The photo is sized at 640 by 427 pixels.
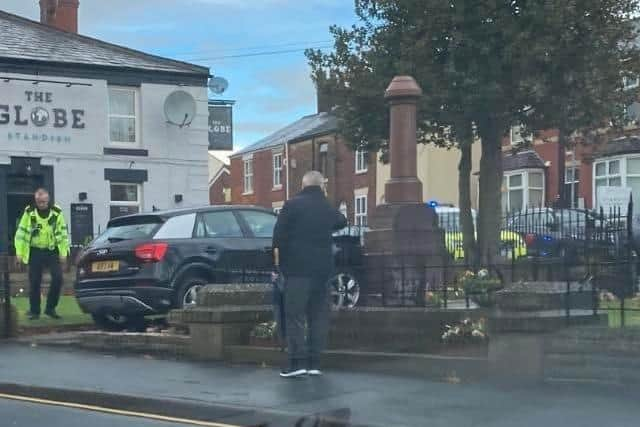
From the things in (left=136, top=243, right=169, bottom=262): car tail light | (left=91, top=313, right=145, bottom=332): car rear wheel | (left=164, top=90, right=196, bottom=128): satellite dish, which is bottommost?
(left=91, top=313, right=145, bottom=332): car rear wheel

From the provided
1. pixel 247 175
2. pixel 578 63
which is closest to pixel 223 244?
pixel 578 63

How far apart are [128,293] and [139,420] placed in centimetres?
427

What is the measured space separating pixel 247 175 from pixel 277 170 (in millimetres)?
4434

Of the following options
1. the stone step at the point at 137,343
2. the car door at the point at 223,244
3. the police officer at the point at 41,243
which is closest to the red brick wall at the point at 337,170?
the police officer at the point at 41,243

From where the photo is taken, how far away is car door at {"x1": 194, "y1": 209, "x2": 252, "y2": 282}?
12.6 metres

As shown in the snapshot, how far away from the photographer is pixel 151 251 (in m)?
12.2

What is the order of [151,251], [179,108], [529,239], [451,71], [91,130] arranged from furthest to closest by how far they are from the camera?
[179,108], [91,130], [451,71], [529,239], [151,251]

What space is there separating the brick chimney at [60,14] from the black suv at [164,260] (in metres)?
20.8

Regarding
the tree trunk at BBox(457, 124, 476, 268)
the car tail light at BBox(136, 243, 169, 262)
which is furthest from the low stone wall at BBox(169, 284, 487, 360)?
the tree trunk at BBox(457, 124, 476, 268)

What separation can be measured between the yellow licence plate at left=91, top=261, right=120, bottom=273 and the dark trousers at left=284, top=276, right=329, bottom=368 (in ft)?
11.8

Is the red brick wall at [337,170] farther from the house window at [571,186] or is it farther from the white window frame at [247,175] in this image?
the house window at [571,186]

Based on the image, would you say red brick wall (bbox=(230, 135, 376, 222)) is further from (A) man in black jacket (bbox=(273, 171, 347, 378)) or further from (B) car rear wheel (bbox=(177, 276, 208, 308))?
(A) man in black jacket (bbox=(273, 171, 347, 378))

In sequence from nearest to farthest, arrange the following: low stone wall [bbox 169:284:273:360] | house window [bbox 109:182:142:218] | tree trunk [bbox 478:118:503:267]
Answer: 1. low stone wall [bbox 169:284:273:360]
2. tree trunk [bbox 478:118:503:267]
3. house window [bbox 109:182:142:218]

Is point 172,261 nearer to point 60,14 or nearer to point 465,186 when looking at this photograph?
Result: point 465,186
